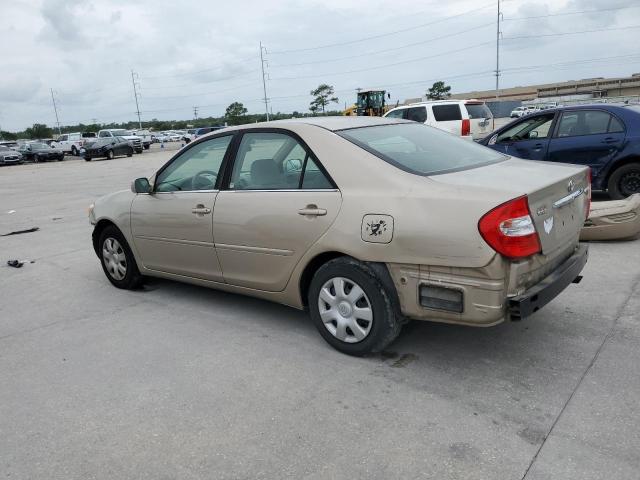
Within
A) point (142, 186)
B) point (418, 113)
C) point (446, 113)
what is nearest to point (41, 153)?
point (418, 113)

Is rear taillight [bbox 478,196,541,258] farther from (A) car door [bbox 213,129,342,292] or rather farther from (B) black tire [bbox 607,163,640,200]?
(B) black tire [bbox 607,163,640,200]

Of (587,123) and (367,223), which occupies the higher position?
(587,123)

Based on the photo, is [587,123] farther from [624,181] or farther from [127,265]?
[127,265]

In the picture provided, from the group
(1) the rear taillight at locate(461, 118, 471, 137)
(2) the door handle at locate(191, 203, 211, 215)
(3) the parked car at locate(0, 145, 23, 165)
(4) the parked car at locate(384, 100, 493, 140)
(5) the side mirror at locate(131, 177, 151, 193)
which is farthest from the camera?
(3) the parked car at locate(0, 145, 23, 165)

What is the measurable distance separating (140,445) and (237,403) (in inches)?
23.6

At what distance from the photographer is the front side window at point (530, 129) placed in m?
8.40

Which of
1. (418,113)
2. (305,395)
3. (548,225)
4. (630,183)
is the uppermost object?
(418,113)

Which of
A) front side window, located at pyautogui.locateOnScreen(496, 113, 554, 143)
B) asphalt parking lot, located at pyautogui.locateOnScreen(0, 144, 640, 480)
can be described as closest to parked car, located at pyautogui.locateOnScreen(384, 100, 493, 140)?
front side window, located at pyautogui.locateOnScreen(496, 113, 554, 143)

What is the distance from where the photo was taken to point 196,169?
4793mm

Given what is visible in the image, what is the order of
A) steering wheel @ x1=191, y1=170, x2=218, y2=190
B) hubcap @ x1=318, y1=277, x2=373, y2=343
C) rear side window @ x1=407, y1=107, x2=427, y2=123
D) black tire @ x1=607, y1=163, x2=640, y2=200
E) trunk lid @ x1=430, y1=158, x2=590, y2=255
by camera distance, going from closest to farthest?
1. trunk lid @ x1=430, y1=158, x2=590, y2=255
2. hubcap @ x1=318, y1=277, x2=373, y2=343
3. steering wheel @ x1=191, y1=170, x2=218, y2=190
4. black tire @ x1=607, y1=163, x2=640, y2=200
5. rear side window @ x1=407, y1=107, x2=427, y2=123

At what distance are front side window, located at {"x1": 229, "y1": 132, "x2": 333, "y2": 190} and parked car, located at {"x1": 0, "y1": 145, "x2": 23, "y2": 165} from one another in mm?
39110

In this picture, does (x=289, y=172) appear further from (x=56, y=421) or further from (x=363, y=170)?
(x=56, y=421)

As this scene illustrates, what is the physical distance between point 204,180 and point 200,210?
12.2 inches

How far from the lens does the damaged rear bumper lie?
10.1ft
